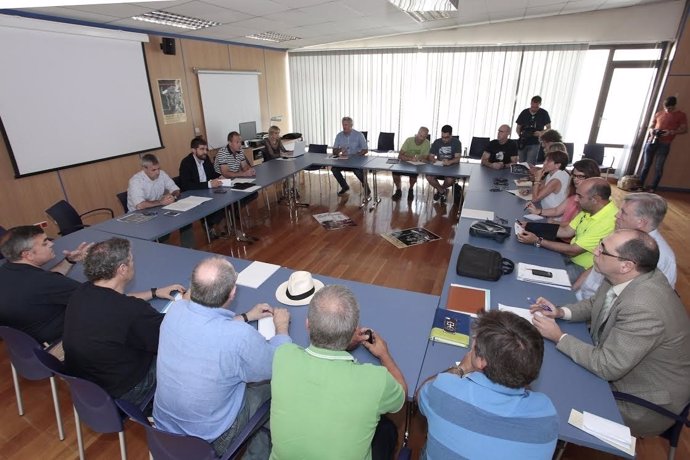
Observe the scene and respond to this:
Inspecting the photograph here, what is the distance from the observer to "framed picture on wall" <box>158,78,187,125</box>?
20.0ft

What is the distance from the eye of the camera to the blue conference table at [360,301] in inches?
71.5

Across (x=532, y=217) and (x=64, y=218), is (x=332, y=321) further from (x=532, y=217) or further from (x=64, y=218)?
(x=64, y=218)

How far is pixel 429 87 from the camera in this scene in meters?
8.14

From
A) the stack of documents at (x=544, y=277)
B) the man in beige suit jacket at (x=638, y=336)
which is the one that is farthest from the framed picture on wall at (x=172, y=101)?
the man in beige suit jacket at (x=638, y=336)

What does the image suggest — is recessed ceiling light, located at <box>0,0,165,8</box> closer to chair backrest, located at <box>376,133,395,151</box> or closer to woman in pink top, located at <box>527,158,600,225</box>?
woman in pink top, located at <box>527,158,600,225</box>

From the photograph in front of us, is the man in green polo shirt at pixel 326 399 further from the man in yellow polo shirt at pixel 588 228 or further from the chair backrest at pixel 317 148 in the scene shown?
the chair backrest at pixel 317 148

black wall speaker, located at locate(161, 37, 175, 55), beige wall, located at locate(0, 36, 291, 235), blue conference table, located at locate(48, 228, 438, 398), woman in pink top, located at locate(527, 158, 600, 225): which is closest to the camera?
blue conference table, located at locate(48, 228, 438, 398)

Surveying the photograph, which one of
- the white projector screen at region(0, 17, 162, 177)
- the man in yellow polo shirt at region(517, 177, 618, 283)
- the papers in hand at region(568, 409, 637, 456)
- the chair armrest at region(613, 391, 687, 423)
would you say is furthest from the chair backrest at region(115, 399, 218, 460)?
the white projector screen at region(0, 17, 162, 177)

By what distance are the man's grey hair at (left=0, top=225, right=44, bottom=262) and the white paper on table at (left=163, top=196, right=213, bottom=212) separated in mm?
1631

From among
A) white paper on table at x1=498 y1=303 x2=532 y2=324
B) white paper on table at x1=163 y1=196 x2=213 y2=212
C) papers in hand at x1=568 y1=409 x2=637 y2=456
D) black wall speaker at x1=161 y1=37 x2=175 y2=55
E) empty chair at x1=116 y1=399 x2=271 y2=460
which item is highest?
black wall speaker at x1=161 y1=37 x2=175 y2=55

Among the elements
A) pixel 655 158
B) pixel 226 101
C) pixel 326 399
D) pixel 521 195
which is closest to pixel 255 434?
pixel 326 399

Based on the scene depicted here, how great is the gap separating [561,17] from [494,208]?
18.4 feet

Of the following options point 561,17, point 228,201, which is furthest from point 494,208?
→ point 561,17

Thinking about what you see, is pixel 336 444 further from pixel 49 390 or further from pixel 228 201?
pixel 228 201
